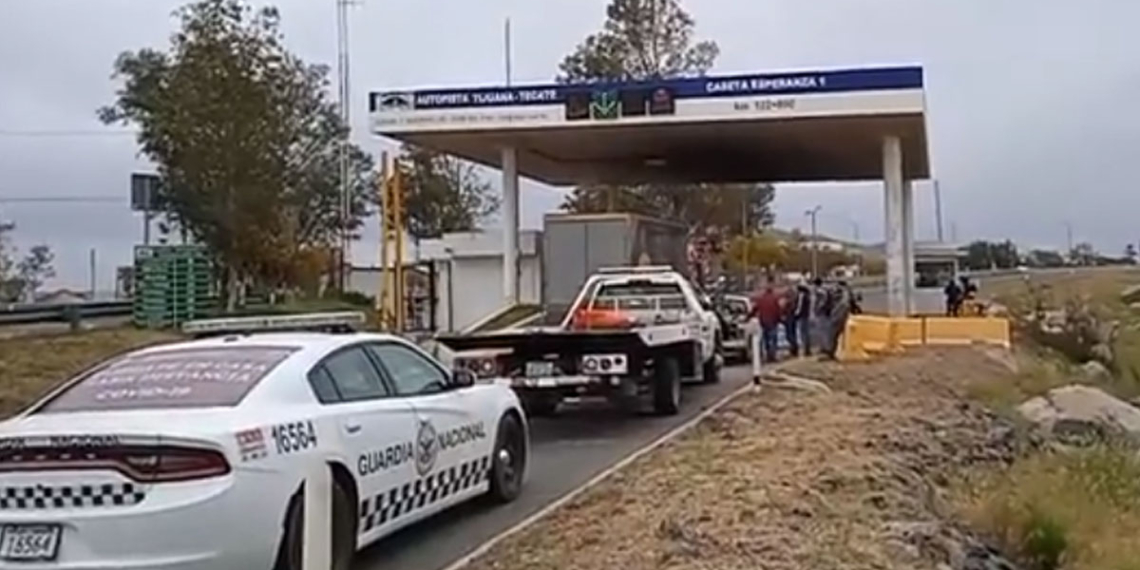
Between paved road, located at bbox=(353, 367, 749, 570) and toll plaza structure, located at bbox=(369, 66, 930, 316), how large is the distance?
13300 mm

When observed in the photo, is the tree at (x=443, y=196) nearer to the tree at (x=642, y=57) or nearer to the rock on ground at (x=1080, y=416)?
the tree at (x=642, y=57)

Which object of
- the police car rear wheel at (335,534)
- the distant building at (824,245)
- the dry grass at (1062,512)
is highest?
the distant building at (824,245)

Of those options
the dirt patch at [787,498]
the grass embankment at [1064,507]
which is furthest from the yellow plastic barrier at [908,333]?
the grass embankment at [1064,507]

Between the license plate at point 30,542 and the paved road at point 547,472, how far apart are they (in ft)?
7.95

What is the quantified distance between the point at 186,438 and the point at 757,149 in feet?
116

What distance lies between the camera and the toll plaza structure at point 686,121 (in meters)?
34.8

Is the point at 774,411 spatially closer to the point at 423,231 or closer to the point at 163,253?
the point at 163,253

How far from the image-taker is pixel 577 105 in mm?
36375

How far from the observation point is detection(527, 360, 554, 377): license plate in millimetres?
17500

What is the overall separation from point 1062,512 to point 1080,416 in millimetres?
8186

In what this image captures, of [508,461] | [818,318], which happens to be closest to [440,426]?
[508,461]

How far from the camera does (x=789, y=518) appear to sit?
10.0 metres

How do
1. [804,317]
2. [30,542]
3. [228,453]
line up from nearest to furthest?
[30,542] → [228,453] → [804,317]

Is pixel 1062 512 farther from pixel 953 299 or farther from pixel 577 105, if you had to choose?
pixel 953 299
